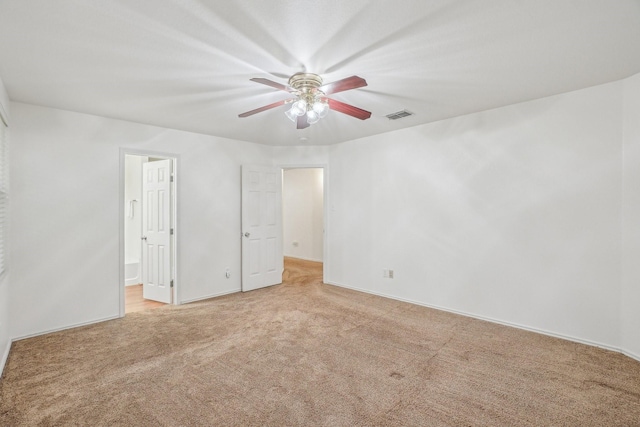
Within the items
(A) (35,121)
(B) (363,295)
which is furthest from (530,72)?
(A) (35,121)

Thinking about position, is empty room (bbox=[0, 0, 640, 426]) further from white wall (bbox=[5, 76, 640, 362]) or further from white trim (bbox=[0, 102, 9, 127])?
white trim (bbox=[0, 102, 9, 127])

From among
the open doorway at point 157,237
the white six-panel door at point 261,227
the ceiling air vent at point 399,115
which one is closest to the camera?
the ceiling air vent at point 399,115

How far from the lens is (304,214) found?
8.05 meters

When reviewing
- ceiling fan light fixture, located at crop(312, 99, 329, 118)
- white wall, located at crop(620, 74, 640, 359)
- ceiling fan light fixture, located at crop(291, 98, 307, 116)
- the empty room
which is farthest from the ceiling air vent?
white wall, located at crop(620, 74, 640, 359)

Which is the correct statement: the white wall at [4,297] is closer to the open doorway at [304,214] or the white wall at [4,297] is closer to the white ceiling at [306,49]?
the white ceiling at [306,49]

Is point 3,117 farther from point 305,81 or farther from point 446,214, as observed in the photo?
point 446,214

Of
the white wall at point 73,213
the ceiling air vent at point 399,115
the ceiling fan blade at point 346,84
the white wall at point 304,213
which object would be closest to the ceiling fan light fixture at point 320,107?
the ceiling fan blade at point 346,84

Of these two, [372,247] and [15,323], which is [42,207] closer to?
[15,323]

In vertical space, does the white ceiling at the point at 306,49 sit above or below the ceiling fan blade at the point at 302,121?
above

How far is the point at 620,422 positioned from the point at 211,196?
4.72 metres

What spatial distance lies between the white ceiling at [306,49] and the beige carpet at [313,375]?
2.41 meters

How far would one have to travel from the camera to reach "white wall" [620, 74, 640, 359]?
271 centimetres

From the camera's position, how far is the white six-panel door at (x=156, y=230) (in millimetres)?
4430

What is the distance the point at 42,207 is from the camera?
3.31 meters
